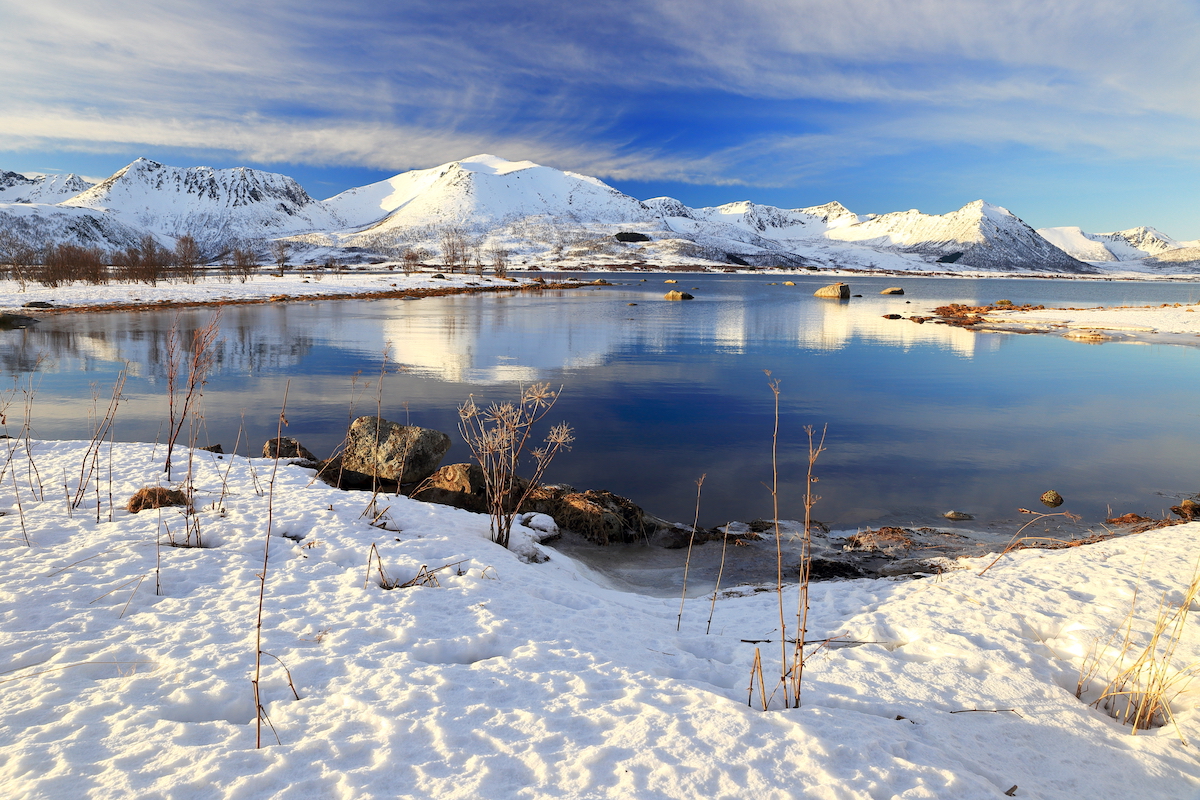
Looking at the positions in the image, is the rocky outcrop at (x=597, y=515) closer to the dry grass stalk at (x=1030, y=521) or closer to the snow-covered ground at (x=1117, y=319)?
the dry grass stalk at (x=1030, y=521)

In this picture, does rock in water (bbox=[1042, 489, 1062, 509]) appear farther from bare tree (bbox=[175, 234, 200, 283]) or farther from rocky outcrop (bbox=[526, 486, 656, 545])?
bare tree (bbox=[175, 234, 200, 283])

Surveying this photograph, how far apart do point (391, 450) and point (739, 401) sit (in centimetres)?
1155

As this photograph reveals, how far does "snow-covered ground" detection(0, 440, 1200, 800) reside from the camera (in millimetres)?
3275

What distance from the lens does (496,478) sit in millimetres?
8383

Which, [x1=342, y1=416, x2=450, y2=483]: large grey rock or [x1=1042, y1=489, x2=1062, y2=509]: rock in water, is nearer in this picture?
[x1=1042, y1=489, x2=1062, y2=509]: rock in water

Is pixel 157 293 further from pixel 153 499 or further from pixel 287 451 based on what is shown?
pixel 153 499

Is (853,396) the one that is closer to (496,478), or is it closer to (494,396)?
(494,396)

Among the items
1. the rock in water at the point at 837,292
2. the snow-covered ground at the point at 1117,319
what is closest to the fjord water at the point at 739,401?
the snow-covered ground at the point at 1117,319

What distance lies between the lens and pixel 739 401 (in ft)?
62.7

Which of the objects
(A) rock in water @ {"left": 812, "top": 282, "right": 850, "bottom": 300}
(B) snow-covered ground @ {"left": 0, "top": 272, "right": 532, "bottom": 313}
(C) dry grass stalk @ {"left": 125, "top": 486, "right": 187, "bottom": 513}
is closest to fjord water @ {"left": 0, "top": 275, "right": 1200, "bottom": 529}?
(C) dry grass stalk @ {"left": 125, "top": 486, "right": 187, "bottom": 513}

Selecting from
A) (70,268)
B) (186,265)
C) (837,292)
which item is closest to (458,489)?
(837,292)

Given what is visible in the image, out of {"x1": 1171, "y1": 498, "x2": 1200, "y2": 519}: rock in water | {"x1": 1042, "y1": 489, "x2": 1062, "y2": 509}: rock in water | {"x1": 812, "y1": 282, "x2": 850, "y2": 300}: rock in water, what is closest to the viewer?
{"x1": 1171, "y1": 498, "x2": 1200, "y2": 519}: rock in water

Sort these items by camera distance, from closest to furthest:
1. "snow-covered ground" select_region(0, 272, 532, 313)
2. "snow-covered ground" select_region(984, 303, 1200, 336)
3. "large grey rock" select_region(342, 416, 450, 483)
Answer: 1. "large grey rock" select_region(342, 416, 450, 483)
2. "snow-covered ground" select_region(984, 303, 1200, 336)
3. "snow-covered ground" select_region(0, 272, 532, 313)

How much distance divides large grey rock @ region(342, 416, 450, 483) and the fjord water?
641 millimetres
